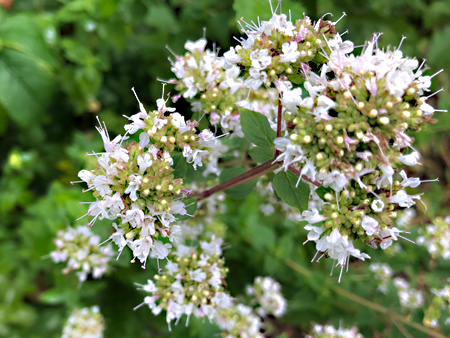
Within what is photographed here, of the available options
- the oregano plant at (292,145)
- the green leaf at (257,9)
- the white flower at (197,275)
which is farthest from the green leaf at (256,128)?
the white flower at (197,275)

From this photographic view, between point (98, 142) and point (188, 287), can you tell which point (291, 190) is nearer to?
point (188, 287)

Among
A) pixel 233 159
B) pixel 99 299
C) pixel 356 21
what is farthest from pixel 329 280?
pixel 356 21

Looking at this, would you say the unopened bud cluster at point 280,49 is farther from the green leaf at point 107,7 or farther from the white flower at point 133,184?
the green leaf at point 107,7

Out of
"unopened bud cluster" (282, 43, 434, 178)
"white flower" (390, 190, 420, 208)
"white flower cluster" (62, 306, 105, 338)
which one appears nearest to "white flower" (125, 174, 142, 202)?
"unopened bud cluster" (282, 43, 434, 178)

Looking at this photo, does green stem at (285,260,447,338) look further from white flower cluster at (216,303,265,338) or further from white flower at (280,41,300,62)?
white flower at (280,41,300,62)

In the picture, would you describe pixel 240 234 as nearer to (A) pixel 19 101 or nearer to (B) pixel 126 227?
(B) pixel 126 227

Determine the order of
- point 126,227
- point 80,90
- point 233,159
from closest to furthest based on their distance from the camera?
point 126,227 → point 233,159 → point 80,90
